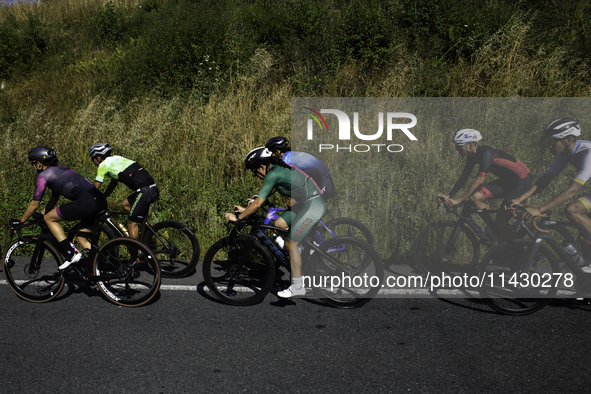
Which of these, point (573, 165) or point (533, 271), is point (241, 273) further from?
point (573, 165)

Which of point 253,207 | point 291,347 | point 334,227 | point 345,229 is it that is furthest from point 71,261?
point 345,229

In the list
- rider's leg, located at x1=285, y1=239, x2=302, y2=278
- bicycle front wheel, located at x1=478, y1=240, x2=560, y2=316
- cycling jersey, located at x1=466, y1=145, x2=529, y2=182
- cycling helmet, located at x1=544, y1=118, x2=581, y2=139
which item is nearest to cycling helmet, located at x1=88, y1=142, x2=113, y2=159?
rider's leg, located at x1=285, y1=239, x2=302, y2=278

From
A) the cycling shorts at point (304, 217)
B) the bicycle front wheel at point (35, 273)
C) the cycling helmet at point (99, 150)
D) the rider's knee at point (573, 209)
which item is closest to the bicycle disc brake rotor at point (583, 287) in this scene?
the rider's knee at point (573, 209)

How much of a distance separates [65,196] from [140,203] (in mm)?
950

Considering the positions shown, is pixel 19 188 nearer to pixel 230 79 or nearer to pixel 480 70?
pixel 230 79

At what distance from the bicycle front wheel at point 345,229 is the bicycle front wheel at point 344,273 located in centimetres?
79

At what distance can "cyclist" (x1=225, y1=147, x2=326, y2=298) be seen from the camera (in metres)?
4.54

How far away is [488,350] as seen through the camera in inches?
144

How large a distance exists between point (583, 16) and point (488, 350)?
12.3 metres

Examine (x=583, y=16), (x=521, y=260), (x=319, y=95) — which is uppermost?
(x=583, y=16)

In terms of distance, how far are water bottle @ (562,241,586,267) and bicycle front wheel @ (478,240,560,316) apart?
34cm

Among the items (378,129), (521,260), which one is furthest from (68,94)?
(521,260)

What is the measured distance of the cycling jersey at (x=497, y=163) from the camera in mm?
5238

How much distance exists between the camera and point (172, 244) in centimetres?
589
